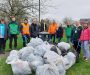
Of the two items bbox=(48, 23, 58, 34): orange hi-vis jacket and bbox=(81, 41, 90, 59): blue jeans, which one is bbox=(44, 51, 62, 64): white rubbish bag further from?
bbox=(48, 23, 58, 34): orange hi-vis jacket

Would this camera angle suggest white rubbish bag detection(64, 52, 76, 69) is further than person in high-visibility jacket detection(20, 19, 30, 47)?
No

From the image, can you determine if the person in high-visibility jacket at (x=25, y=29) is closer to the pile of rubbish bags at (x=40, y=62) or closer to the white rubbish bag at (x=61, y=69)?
the pile of rubbish bags at (x=40, y=62)

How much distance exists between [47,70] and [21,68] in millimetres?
933

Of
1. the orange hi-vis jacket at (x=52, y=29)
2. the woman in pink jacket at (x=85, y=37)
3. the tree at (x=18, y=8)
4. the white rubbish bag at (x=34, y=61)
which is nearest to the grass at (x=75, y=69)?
the woman in pink jacket at (x=85, y=37)

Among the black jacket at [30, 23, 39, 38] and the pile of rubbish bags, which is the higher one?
the black jacket at [30, 23, 39, 38]

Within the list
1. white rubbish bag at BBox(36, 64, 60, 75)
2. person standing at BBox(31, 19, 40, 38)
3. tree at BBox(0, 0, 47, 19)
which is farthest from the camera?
tree at BBox(0, 0, 47, 19)

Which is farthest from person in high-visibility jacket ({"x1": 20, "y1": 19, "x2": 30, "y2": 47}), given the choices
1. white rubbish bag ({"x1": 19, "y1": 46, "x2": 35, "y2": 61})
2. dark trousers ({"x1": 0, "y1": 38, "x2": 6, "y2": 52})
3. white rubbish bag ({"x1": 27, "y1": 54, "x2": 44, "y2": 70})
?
white rubbish bag ({"x1": 27, "y1": 54, "x2": 44, "y2": 70})

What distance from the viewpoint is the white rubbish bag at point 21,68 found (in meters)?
9.84

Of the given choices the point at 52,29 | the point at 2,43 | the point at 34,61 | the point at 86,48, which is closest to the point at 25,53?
the point at 34,61

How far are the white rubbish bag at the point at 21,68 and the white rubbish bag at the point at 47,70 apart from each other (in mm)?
463

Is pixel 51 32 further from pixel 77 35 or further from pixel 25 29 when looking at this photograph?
pixel 77 35

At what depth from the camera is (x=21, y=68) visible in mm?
9859

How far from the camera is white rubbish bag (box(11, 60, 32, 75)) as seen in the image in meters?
9.84

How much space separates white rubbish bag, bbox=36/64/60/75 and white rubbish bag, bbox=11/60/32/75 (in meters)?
0.46
